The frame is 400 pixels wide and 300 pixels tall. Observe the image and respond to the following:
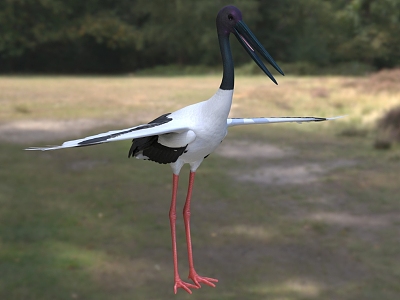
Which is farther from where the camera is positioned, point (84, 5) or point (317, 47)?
point (317, 47)

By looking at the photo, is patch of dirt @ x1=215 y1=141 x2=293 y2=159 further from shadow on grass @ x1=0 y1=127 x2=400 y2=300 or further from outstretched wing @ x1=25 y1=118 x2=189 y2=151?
outstretched wing @ x1=25 y1=118 x2=189 y2=151

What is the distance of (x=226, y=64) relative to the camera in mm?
1966

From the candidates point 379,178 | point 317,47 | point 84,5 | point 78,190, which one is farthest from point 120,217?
point 317,47

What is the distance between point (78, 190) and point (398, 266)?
9917 mm

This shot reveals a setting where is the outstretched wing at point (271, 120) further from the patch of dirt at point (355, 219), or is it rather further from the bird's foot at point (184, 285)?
the patch of dirt at point (355, 219)

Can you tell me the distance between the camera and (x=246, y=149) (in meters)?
26.1

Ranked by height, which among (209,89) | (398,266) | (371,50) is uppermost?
(371,50)

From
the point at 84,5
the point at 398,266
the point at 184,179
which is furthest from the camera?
the point at 84,5

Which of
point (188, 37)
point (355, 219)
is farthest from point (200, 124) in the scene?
point (188, 37)

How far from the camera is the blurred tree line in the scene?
55.3 metres

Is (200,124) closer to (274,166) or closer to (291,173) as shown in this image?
(291,173)

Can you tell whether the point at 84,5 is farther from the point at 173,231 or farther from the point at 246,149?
the point at 173,231

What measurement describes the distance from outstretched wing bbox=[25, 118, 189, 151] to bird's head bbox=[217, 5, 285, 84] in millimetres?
339

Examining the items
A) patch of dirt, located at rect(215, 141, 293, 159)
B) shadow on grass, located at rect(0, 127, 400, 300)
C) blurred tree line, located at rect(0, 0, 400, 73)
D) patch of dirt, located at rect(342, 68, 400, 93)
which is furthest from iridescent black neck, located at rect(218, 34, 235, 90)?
blurred tree line, located at rect(0, 0, 400, 73)
